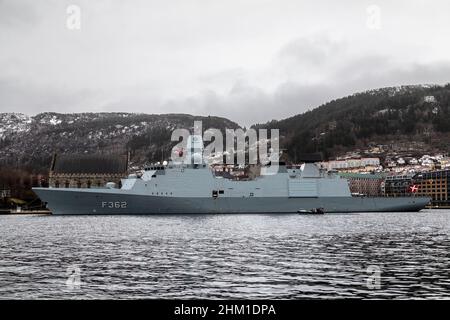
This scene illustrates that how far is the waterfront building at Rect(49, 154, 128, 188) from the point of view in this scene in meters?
127

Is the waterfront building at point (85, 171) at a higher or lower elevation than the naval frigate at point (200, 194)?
higher

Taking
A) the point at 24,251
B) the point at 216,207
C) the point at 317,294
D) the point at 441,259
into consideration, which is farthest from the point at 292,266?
the point at 216,207

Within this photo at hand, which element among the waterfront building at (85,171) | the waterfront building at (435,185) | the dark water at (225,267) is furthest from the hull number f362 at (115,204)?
the waterfront building at (435,185)

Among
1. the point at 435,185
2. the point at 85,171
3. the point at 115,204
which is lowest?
the point at 115,204

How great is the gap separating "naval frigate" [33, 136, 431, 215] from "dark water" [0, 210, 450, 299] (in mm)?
34231

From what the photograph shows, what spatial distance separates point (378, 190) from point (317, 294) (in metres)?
155

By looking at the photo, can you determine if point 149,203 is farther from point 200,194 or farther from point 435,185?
point 435,185

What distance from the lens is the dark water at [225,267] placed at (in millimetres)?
17328

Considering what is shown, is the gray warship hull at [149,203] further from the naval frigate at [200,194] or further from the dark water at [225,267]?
the dark water at [225,267]

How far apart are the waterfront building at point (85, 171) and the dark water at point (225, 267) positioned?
9261 centimetres

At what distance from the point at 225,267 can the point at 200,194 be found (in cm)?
4976

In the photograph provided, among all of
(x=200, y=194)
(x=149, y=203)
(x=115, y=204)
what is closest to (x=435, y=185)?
(x=200, y=194)

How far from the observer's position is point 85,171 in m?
128
